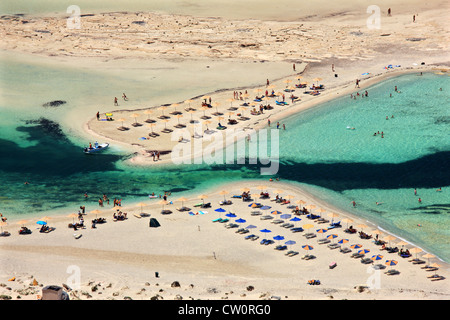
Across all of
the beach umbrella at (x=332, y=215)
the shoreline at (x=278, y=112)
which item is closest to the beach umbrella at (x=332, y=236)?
the beach umbrella at (x=332, y=215)

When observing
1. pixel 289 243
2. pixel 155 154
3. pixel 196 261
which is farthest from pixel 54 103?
pixel 289 243

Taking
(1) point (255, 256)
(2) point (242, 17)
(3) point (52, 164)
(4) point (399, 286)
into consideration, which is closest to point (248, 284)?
(1) point (255, 256)

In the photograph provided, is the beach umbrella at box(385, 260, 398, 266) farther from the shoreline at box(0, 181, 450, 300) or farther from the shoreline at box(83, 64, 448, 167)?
the shoreline at box(83, 64, 448, 167)

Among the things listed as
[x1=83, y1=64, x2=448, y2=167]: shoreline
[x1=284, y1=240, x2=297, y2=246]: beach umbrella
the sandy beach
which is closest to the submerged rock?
the sandy beach

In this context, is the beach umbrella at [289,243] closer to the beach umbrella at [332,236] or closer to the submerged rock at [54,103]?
the beach umbrella at [332,236]

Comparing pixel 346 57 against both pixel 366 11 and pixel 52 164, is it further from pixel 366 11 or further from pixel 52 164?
pixel 52 164

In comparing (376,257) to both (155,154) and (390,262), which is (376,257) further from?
(155,154)
